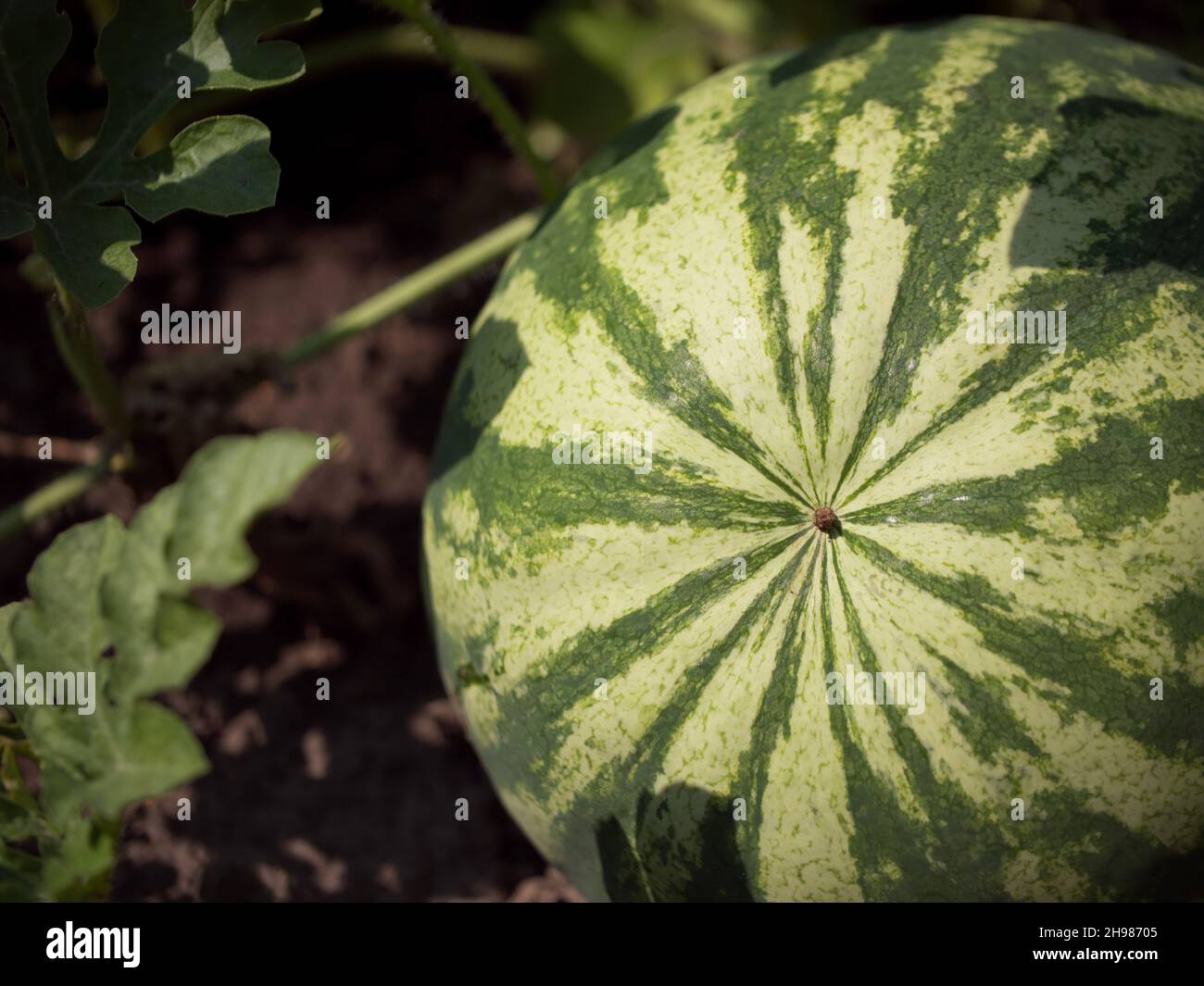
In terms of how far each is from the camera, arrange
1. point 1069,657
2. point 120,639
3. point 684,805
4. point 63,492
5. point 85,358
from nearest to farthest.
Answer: point 120,639 < point 1069,657 < point 684,805 < point 85,358 < point 63,492

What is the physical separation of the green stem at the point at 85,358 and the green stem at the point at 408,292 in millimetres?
340

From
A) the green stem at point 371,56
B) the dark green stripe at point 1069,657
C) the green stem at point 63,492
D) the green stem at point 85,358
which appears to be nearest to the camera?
the dark green stripe at point 1069,657

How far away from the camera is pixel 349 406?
3.04 metres

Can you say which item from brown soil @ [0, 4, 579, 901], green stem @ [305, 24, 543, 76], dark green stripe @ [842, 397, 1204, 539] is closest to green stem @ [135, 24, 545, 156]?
green stem @ [305, 24, 543, 76]

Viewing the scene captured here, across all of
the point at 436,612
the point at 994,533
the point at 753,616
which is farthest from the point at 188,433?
the point at 994,533

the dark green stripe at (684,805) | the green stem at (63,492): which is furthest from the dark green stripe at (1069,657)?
the green stem at (63,492)

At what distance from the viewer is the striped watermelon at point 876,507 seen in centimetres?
160

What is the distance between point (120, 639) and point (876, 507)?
0.98 meters

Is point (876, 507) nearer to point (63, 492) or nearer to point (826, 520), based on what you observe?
point (826, 520)

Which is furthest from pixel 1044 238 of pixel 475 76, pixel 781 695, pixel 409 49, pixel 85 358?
pixel 409 49

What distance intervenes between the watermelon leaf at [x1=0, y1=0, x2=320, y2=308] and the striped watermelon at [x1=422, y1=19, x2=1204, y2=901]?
21.2 inches

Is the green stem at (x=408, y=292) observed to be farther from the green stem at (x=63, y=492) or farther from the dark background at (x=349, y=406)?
the green stem at (x=63, y=492)

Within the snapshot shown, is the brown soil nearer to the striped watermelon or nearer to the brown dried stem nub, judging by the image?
the striped watermelon

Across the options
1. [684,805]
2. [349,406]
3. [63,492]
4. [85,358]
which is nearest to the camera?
[684,805]
